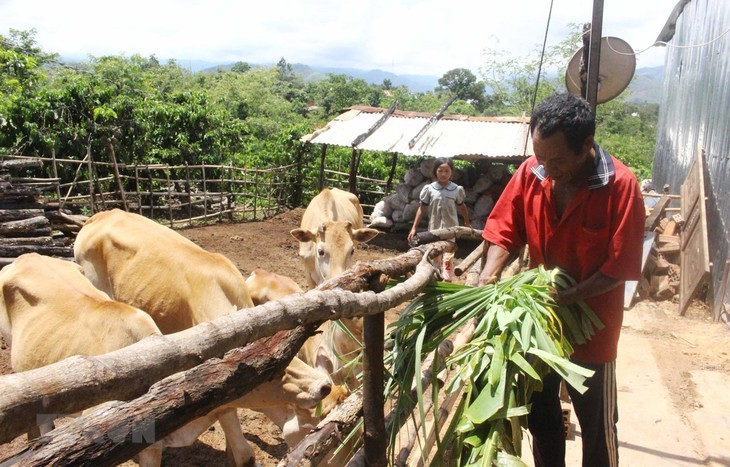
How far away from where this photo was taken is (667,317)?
8.20 metres

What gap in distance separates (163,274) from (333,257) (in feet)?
5.05

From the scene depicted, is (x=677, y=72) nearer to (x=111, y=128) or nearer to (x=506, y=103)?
(x=111, y=128)

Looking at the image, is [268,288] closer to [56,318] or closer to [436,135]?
[56,318]

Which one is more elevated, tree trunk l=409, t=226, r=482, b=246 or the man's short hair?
the man's short hair

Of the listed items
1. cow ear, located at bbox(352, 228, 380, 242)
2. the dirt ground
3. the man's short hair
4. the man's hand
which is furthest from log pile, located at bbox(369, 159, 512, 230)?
the man's short hair

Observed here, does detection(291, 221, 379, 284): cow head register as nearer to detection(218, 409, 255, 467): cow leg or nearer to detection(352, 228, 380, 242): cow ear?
detection(352, 228, 380, 242): cow ear

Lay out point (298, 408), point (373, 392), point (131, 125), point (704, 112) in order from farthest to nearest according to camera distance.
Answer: point (131, 125), point (704, 112), point (298, 408), point (373, 392)

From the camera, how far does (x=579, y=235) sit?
2.77 metres

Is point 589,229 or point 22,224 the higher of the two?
point 589,229

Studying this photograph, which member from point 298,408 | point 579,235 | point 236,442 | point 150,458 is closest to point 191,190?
point 236,442

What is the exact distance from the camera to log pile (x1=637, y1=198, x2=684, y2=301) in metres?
8.94

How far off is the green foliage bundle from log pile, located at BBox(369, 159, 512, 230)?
412 inches

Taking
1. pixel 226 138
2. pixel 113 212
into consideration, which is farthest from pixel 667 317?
pixel 226 138

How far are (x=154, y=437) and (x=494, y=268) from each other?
6.89 feet
